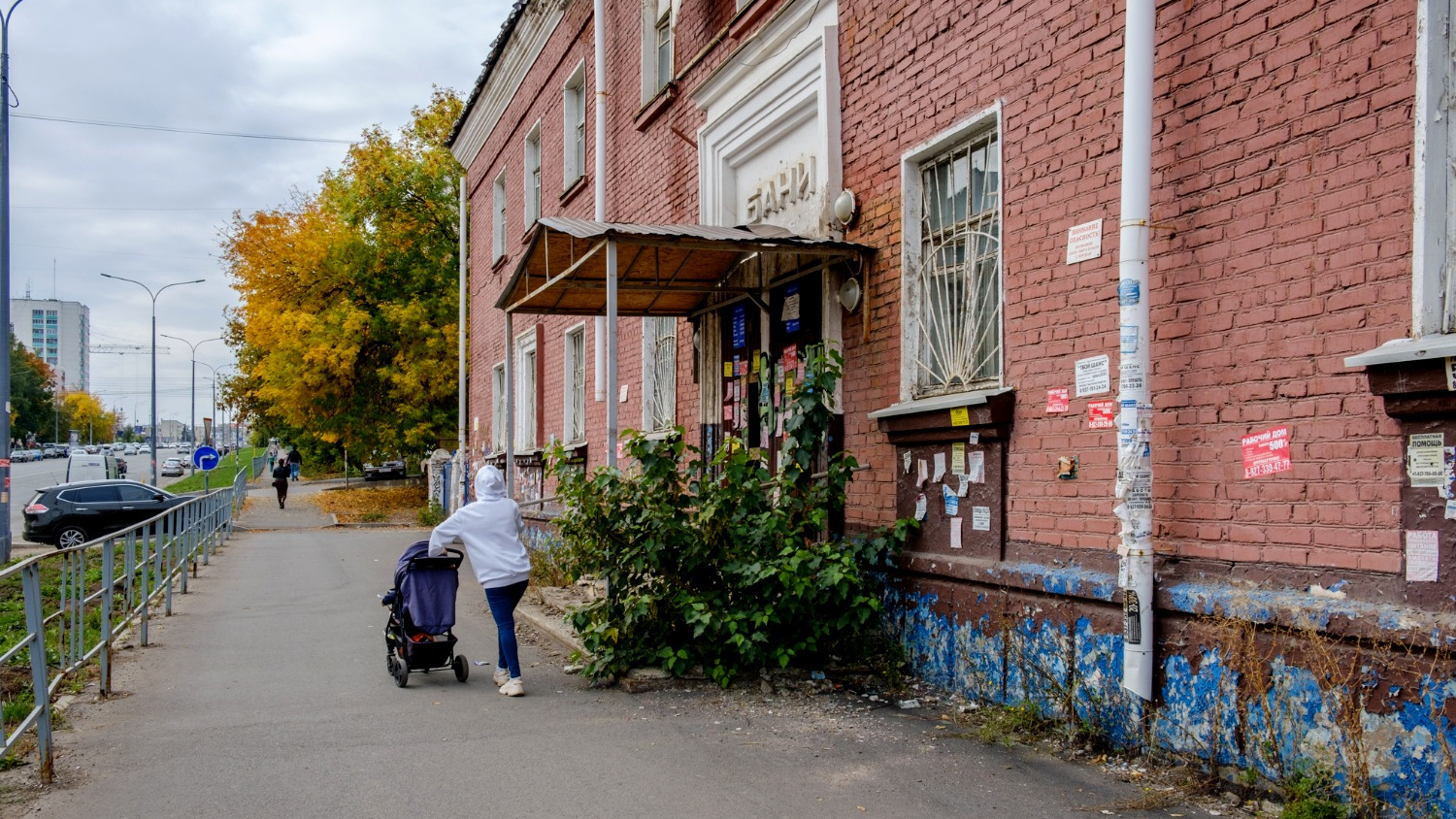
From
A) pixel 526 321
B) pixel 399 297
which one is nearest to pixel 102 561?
pixel 526 321

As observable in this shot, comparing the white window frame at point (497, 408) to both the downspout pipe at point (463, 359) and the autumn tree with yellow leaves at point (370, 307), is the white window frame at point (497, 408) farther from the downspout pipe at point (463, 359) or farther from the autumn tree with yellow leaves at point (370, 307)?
the autumn tree with yellow leaves at point (370, 307)

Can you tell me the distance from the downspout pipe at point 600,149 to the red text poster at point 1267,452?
9.09 metres

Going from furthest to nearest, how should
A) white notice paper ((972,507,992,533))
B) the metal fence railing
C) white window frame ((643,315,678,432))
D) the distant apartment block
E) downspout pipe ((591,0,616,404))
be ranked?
the distant apartment block → downspout pipe ((591,0,616,404)) → white window frame ((643,315,678,432)) → white notice paper ((972,507,992,533)) → the metal fence railing

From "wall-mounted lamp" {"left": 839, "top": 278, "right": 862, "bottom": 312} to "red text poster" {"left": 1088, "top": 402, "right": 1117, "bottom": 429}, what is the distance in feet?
8.05

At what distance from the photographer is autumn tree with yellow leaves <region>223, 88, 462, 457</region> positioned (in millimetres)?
31344

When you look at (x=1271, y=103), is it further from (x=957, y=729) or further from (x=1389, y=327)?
(x=957, y=729)

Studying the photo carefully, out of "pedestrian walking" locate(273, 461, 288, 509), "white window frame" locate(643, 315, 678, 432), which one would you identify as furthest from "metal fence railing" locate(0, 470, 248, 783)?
"pedestrian walking" locate(273, 461, 288, 509)

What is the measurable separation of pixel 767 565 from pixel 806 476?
3.04 ft

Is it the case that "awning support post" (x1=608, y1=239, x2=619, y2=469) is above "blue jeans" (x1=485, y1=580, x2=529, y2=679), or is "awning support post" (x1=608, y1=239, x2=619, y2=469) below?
above

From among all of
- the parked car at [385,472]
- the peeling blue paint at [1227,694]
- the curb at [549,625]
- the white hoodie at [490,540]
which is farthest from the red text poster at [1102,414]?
the parked car at [385,472]

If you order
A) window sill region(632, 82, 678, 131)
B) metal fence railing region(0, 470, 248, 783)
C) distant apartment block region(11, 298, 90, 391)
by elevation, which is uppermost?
distant apartment block region(11, 298, 90, 391)

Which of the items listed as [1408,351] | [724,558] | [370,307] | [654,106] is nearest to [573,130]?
[654,106]

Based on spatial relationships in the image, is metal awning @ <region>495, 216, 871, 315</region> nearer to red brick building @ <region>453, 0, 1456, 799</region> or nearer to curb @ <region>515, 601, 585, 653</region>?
red brick building @ <region>453, 0, 1456, 799</region>

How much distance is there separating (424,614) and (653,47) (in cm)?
726
